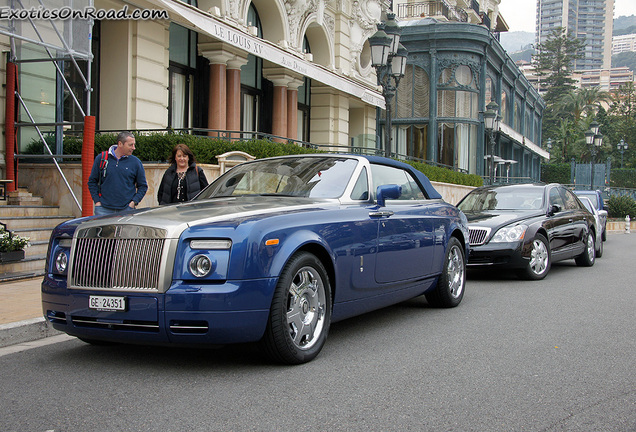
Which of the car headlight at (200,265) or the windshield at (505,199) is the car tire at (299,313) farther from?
the windshield at (505,199)

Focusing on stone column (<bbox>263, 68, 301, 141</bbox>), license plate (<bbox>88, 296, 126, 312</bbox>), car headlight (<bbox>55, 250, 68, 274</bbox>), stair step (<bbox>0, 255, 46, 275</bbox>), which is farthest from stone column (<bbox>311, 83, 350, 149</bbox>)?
license plate (<bbox>88, 296, 126, 312</bbox>)

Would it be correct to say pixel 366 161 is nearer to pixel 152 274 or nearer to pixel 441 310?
pixel 441 310

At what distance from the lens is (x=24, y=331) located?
5.95 m

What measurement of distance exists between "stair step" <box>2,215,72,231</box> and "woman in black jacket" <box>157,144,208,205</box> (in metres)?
3.34

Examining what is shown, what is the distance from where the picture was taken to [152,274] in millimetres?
4547

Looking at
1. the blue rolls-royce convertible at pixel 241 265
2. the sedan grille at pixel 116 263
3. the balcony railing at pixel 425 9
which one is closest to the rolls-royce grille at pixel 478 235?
the blue rolls-royce convertible at pixel 241 265

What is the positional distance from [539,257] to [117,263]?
7854 mm

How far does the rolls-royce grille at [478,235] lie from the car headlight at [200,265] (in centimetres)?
669

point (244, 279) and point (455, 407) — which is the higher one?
point (244, 279)

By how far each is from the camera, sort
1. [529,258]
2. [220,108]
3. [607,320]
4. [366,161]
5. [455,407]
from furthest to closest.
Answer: [220,108], [529,258], [607,320], [366,161], [455,407]

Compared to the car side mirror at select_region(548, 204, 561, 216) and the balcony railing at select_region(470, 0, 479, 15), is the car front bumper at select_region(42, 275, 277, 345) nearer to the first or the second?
the car side mirror at select_region(548, 204, 561, 216)

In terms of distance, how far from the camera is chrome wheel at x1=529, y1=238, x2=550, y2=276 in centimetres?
1066

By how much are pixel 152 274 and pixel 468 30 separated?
31.6m

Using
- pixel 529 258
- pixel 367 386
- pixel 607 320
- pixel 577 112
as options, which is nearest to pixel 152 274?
pixel 367 386
